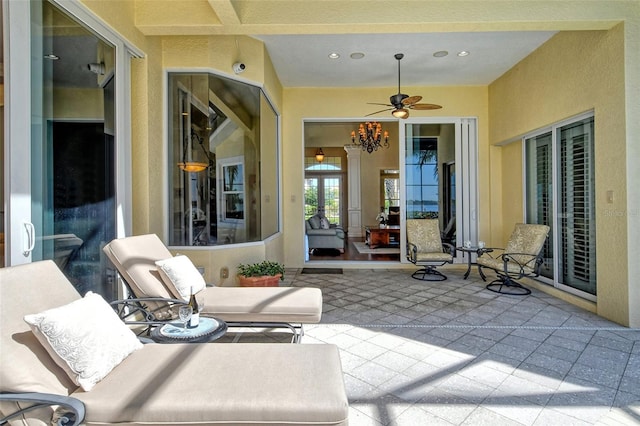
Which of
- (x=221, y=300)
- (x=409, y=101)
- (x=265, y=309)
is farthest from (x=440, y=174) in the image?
(x=221, y=300)

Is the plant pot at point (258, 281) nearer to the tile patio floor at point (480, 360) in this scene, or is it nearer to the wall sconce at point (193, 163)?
the tile patio floor at point (480, 360)

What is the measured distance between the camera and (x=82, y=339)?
154 centimetres

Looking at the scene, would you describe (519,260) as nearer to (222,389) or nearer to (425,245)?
(425,245)

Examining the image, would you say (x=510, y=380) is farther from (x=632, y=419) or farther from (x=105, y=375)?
(x=105, y=375)

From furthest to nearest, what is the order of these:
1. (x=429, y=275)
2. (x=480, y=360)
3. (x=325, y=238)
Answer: (x=325, y=238), (x=429, y=275), (x=480, y=360)

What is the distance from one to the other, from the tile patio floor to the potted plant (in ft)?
2.43

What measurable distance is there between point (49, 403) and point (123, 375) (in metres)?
0.33

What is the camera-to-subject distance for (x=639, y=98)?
133 inches

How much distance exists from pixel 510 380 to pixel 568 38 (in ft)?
13.5

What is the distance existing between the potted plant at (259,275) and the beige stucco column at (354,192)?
7410mm

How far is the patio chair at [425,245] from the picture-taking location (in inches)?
221

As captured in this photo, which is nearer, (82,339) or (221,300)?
(82,339)

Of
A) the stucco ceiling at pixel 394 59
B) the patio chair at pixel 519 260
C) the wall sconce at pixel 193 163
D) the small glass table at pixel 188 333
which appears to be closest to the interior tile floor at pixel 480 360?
the patio chair at pixel 519 260

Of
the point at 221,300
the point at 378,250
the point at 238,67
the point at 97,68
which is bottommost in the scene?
the point at 378,250
